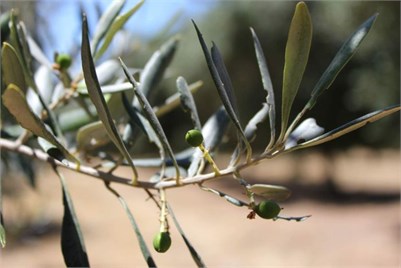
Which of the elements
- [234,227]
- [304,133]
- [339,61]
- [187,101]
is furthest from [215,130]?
[234,227]

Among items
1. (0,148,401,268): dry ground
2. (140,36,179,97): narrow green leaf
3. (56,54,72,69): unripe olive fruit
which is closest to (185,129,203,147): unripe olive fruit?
(140,36,179,97): narrow green leaf

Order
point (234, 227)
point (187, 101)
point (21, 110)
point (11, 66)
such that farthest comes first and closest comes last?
point (234, 227) → point (187, 101) → point (11, 66) → point (21, 110)

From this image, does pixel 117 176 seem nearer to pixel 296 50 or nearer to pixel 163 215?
pixel 163 215

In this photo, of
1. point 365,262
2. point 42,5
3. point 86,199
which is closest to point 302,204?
point 86,199

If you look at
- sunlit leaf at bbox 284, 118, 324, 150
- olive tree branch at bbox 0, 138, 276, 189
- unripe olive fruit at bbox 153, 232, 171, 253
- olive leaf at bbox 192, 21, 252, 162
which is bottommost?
unripe olive fruit at bbox 153, 232, 171, 253

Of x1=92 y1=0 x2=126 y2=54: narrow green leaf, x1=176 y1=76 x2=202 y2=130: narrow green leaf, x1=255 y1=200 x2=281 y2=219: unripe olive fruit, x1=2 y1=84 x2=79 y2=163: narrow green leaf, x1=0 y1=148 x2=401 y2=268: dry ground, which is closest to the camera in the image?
x1=2 y1=84 x2=79 y2=163: narrow green leaf

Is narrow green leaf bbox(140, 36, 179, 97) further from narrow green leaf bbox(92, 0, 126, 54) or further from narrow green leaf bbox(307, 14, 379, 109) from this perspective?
narrow green leaf bbox(307, 14, 379, 109)

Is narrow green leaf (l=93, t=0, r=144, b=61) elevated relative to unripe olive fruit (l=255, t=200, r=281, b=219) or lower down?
elevated
